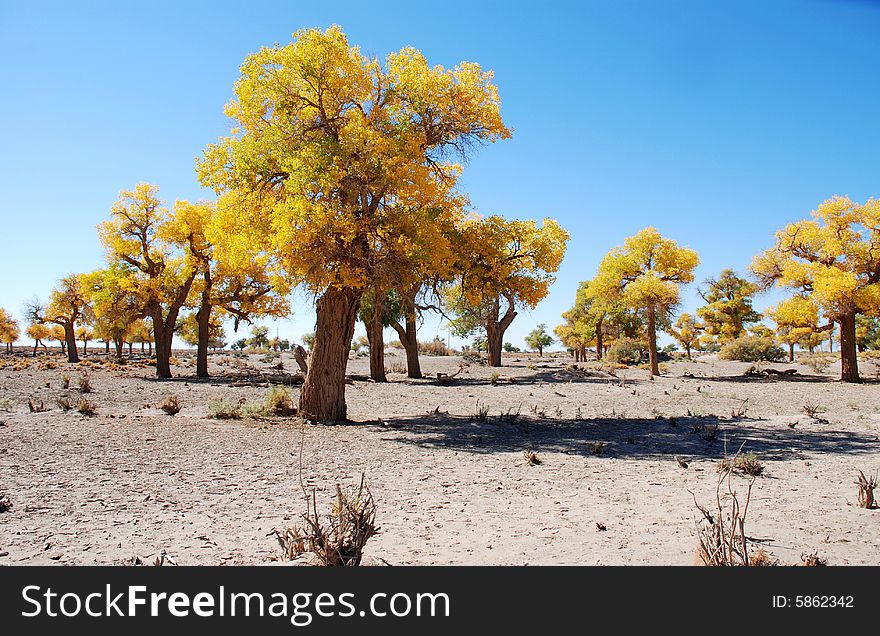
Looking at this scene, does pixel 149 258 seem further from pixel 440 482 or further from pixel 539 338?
pixel 539 338

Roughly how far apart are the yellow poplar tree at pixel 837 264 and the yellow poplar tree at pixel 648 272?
3.93 metres

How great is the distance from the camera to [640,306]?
1107 inches

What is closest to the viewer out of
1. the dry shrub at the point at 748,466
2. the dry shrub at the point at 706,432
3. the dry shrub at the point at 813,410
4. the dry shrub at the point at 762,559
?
the dry shrub at the point at 762,559

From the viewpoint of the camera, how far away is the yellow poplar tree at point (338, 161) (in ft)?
37.4

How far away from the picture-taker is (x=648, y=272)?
28688 mm

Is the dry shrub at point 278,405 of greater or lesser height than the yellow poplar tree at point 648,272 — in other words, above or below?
below

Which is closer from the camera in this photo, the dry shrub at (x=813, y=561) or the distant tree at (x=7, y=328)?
the dry shrub at (x=813, y=561)

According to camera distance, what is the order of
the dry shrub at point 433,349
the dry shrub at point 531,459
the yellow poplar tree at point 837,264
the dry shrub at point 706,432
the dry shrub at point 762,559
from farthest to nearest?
the dry shrub at point 433,349, the yellow poplar tree at point 837,264, the dry shrub at point 706,432, the dry shrub at point 531,459, the dry shrub at point 762,559

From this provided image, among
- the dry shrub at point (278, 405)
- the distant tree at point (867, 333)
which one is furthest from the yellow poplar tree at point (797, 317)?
the distant tree at point (867, 333)

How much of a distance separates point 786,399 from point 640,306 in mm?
10137

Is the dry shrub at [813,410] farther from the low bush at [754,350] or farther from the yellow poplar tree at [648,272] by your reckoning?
the low bush at [754,350]

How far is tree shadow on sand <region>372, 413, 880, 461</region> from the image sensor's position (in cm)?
973
